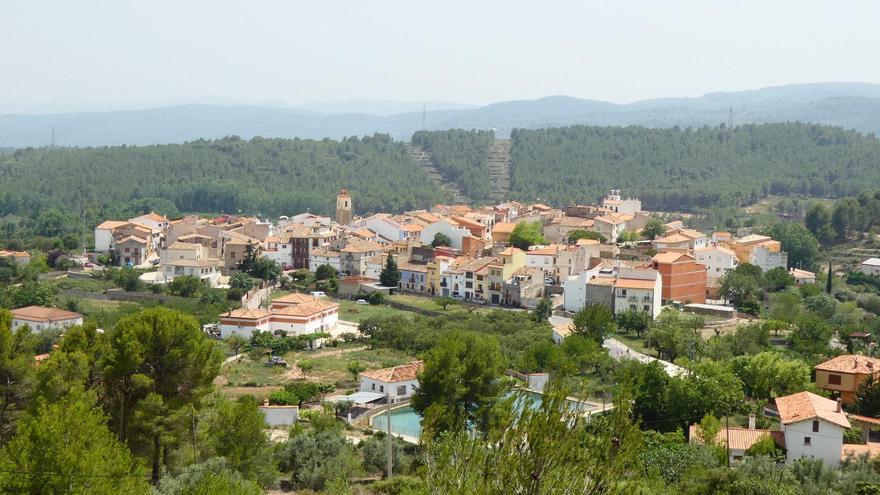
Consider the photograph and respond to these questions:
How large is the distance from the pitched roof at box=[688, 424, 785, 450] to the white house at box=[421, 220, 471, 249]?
87.7 ft

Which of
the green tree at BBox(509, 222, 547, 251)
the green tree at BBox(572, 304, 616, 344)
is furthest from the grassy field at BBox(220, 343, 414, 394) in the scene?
the green tree at BBox(509, 222, 547, 251)

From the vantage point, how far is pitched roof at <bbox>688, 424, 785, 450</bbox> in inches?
718

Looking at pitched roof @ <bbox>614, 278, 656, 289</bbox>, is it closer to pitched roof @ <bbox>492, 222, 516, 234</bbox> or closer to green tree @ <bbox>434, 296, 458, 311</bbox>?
green tree @ <bbox>434, 296, 458, 311</bbox>

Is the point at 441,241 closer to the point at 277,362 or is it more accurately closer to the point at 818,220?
the point at 277,362

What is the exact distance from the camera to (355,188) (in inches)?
3238

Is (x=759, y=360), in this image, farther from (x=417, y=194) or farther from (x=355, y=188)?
(x=355, y=188)

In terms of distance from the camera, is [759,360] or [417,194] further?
[417,194]

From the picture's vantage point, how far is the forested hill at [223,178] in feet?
241

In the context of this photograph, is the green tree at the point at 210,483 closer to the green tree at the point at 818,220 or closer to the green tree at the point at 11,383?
the green tree at the point at 11,383

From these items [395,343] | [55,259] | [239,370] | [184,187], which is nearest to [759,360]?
[395,343]

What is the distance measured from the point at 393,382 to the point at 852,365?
35.1ft

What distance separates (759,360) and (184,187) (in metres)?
60.9

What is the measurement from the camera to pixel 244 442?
617 inches

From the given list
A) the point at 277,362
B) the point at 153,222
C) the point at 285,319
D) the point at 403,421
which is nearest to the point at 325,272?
the point at 285,319
